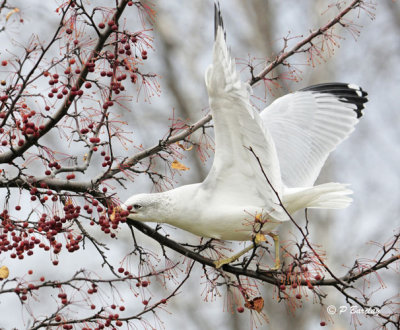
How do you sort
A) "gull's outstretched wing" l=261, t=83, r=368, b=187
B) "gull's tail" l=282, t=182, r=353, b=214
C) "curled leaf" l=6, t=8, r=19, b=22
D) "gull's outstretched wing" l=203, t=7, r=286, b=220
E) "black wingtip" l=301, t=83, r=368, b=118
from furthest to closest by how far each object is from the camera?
1. "black wingtip" l=301, t=83, r=368, b=118
2. "gull's outstretched wing" l=261, t=83, r=368, b=187
3. "gull's tail" l=282, t=182, r=353, b=214
4. "gull's outstretched wing" l=203, t=7, r=286, b=220
5. "curled leaf" l=6, t=8, r=19, b=22

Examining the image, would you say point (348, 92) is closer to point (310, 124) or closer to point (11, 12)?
point (310, 124)

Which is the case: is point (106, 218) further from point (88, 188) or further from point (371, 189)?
point (371, 189)

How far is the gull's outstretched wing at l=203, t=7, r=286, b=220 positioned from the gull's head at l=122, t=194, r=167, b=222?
268mm

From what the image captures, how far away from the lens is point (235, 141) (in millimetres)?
3941

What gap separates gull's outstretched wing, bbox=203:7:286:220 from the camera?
3686 mm

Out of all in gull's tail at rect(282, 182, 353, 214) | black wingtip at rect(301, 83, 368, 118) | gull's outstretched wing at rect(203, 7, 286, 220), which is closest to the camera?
gull's outstretched wing at rect(203, 7, 286, 220)

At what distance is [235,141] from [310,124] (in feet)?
4.73

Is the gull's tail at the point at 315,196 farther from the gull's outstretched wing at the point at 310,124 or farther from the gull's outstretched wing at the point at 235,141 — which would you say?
the gull's outstretched wing at the point at 310,124

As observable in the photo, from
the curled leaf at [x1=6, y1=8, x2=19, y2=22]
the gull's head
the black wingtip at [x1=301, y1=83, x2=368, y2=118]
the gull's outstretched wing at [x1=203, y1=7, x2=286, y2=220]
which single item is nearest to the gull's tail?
the gull's outstretched wing at [x1=203, y1=7, x2=286, y2=220]

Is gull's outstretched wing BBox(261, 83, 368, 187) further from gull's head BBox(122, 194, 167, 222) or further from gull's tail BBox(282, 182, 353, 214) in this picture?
gull's head BBox(122, 194, 167, 222)

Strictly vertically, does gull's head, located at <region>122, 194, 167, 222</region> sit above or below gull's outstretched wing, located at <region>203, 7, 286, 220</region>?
below

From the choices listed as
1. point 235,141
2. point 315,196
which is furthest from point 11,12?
point 315,196

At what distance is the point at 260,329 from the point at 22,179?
24.0 ft

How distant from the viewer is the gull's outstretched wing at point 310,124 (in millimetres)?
4973
